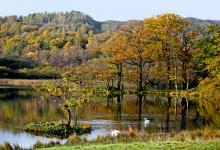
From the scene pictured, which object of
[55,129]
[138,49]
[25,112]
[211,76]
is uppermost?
[138,49]

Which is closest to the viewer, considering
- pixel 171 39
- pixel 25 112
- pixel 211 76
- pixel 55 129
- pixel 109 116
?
pixel 55 129

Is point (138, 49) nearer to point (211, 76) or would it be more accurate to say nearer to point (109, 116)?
point (211, 76)

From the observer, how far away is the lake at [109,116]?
108 ft

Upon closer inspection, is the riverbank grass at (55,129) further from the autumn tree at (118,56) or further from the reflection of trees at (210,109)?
the autumn tree at (118,56)

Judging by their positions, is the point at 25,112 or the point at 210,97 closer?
the point at 25,112

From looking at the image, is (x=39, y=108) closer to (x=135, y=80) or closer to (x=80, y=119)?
(x=80, y=119)

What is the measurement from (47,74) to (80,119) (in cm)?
6596

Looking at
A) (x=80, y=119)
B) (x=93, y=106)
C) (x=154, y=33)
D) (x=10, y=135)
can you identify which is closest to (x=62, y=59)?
(x=154, y=33)

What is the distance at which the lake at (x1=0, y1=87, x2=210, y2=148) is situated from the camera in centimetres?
3291

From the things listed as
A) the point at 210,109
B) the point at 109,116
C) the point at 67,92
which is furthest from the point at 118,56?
the point at 67,92

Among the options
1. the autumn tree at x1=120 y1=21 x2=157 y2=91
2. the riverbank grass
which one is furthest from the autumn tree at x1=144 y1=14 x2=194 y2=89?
the riverbank grass

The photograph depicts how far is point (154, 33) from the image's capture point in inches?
2876

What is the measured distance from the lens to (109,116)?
140 ft

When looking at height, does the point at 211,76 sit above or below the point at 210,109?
above
